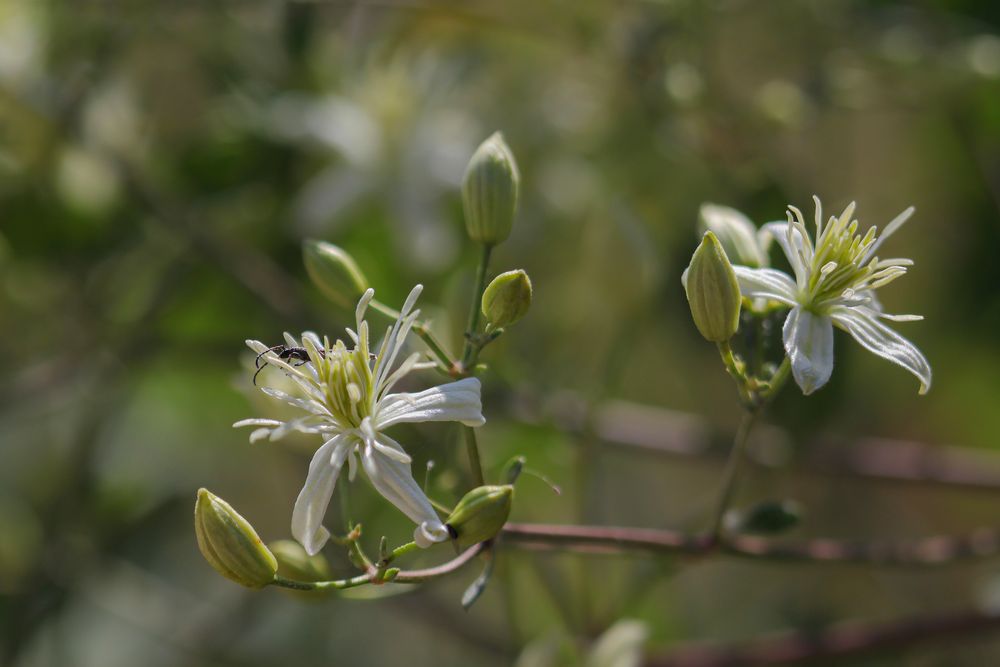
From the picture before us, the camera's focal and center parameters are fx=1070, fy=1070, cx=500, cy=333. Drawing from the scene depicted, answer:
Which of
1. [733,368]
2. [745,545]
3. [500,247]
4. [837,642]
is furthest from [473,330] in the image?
[500,247]

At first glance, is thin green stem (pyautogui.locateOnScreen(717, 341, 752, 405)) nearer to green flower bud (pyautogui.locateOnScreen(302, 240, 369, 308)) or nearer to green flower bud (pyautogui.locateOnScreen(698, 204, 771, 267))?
green flower bud (pyautogui.locateOnScreen(698, 204, 771, 267))

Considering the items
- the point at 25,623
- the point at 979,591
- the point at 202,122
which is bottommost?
the point at 25,623

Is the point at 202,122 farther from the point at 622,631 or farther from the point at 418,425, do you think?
the point at 622,631

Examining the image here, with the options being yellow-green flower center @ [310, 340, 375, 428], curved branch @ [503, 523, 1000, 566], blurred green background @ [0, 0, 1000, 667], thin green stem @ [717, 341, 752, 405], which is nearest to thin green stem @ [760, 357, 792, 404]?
thin green stem @ [717, 341, 752, 405]

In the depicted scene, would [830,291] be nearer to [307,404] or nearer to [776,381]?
[776,381]

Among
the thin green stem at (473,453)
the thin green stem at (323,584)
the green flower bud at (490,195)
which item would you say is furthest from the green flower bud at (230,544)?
the green flower bud at (490,195)

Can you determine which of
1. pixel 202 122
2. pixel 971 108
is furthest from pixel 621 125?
pixel 202 122

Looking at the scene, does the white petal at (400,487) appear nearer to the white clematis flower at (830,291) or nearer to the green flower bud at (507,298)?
the green flower bud at (507,298)
